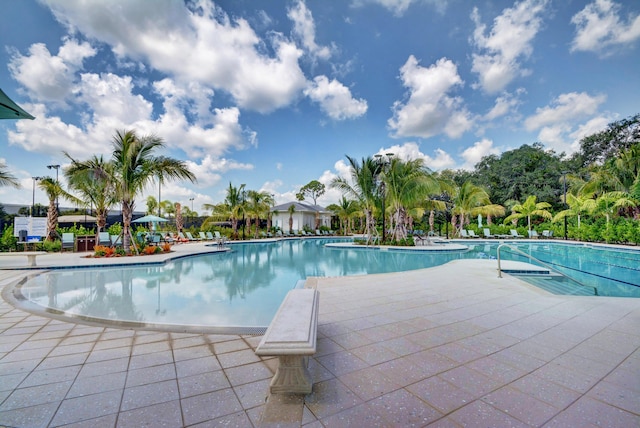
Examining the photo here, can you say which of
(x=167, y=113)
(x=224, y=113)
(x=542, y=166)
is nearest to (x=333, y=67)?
(x=224, y=113)

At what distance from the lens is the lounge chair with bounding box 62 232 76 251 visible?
45.7 ft

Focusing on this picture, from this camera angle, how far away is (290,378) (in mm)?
2035

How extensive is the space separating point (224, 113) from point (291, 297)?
15.3 metres

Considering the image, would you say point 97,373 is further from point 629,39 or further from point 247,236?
point 247,236

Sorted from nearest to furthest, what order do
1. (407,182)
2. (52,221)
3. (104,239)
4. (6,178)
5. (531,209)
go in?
(6,178), (104,239), (52,221), (407,182), (531,209)

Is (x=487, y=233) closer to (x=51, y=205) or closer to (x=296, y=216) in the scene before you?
(x=296, y=216)

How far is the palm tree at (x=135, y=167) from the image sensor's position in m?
11.4

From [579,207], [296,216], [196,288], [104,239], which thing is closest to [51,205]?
[104,239]

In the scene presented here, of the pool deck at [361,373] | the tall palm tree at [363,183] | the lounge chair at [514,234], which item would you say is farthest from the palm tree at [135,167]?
the lounge chair at [514,234]

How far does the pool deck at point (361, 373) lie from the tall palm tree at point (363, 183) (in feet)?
42.5

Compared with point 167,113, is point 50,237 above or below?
below

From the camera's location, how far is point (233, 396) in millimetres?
2051

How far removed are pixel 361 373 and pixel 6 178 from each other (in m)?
17.7

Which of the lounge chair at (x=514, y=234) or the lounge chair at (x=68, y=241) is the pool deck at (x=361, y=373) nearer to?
the lounge chair at (x=68, y=241)
